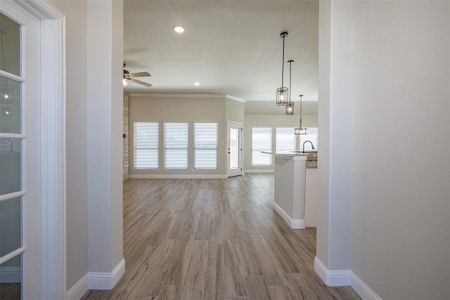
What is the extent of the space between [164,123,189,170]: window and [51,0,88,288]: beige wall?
6091 mm

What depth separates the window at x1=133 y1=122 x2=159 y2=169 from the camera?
25.8 ft

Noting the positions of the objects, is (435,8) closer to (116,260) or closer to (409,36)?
(409,36)

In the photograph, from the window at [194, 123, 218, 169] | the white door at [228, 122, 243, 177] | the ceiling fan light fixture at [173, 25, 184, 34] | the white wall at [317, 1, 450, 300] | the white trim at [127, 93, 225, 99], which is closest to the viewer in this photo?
the white wall at [317, 1, 450, 300]

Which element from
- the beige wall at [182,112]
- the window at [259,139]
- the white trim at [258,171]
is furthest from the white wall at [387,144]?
the window at [259,139]

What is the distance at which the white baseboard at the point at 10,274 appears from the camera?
1276 millimetres

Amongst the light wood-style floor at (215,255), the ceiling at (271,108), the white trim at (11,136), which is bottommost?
the light wood-style floor at (215,255)

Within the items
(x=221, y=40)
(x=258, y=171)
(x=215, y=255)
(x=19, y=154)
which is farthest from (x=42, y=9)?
(x=258, y=171)

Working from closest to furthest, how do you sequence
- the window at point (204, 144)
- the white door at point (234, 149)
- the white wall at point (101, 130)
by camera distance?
1. the white wall at point (101, 130)
2. the window at point (204, 144)
3. the white door at point (234, 149)

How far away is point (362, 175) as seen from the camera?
181 centimetres

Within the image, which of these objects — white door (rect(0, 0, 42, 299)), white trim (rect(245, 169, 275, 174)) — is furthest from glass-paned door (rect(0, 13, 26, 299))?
white trim (rect(245, 169, 275, 174))

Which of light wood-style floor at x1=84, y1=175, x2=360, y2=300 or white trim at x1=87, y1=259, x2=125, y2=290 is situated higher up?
white trim at x1=87, y1=259, x2=125, y2=290

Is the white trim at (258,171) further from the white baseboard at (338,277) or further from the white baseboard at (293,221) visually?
the white baseboard at (338,277)

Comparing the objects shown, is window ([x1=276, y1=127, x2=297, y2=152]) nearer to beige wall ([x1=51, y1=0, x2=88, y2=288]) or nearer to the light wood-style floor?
the light wood-style floor

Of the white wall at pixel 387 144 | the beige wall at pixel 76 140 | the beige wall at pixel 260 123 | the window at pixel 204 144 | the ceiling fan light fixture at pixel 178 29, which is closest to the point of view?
the white wall at pixel 387 144
